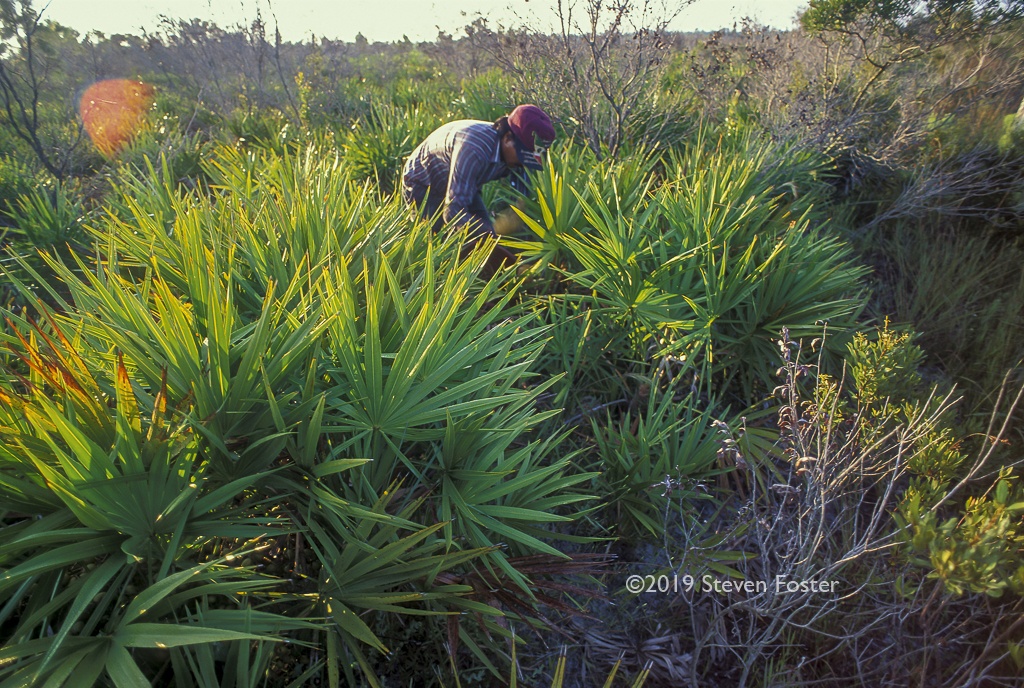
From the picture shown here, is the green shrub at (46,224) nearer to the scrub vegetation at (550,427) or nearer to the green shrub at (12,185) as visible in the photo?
the scrub vegetation at (550,427)

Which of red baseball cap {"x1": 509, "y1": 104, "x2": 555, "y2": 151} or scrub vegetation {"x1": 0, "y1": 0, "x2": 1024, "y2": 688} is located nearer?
scrub vegetation {"x1": 0, "y1": 0, "x2": 1024, "y2": 688}

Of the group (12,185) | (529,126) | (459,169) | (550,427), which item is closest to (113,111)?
(12,185)

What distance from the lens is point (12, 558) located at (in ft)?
4.12

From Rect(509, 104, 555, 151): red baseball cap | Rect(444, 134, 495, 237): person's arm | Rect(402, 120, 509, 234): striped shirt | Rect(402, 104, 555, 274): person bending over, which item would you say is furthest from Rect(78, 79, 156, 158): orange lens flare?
Rect(509, 104, 555, 151): red baseball cap

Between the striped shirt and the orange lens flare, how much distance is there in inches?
193

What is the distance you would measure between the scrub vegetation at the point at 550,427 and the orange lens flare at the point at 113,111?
3369 millimetres

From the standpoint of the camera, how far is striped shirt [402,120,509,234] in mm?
3705

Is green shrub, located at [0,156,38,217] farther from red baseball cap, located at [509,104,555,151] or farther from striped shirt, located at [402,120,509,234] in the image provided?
red baseball cap, located at [509,104,555,151]

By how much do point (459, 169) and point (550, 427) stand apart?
1.91 meters

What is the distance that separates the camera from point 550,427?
270cm

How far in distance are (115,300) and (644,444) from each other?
6.28 feet

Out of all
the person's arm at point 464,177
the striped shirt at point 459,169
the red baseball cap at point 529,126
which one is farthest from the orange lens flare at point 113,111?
the red baseball cap at point 529,126

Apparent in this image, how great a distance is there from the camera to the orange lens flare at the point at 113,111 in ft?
25.4

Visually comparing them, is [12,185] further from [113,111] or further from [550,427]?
[113,111]
